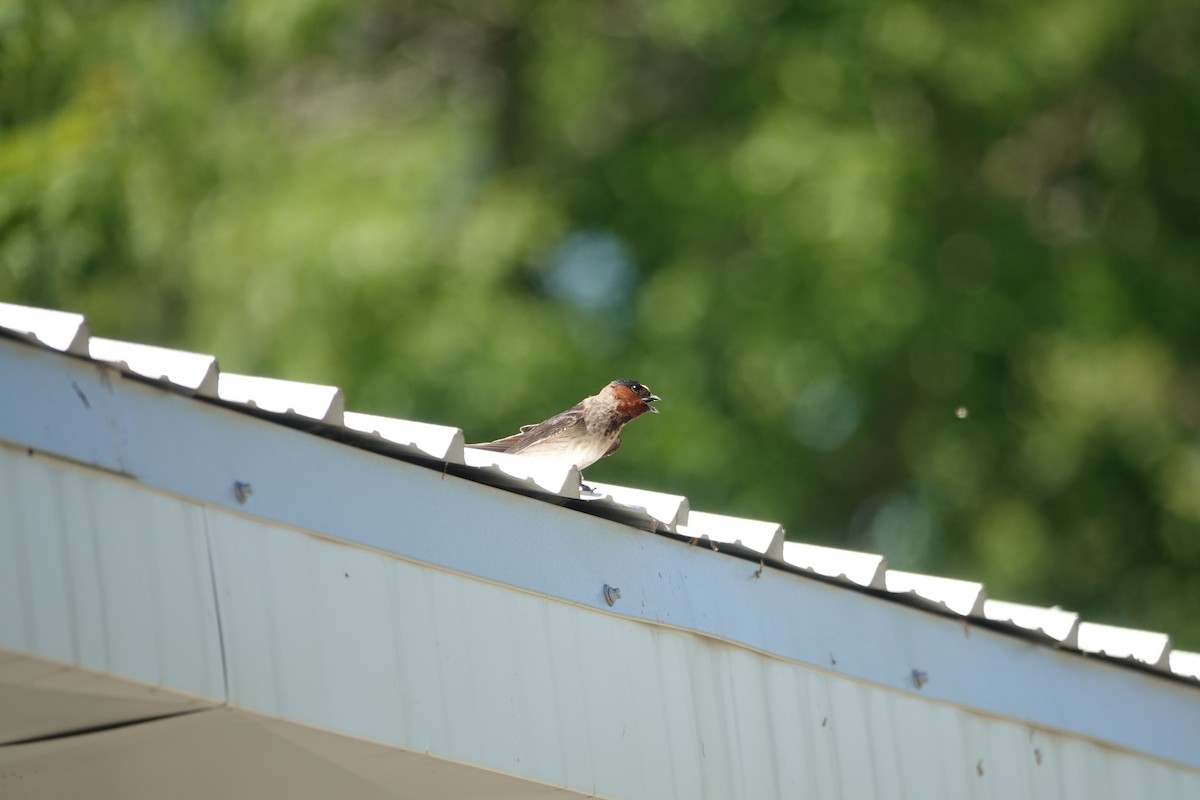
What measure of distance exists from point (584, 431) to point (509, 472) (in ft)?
9.96

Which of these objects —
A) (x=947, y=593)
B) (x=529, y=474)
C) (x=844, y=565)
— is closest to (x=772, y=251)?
(x=947, y=593)

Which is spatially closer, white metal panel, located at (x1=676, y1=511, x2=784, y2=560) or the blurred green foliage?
white metal panel, located at (x1=676, y1=511, x2=784, y2=560)

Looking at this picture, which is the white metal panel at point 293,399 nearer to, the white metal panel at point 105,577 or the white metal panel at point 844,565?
the white metal panel at point 105,577

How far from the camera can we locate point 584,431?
6.73m

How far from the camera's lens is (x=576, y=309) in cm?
1597

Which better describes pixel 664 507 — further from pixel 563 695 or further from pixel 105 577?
pixel 105 577

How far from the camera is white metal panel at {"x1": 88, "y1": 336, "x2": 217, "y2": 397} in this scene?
9.84ft

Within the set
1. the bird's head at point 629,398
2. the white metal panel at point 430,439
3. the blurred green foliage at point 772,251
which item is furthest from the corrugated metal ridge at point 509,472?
the blurred green foliage at point 772,251

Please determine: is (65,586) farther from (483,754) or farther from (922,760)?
(922,760)

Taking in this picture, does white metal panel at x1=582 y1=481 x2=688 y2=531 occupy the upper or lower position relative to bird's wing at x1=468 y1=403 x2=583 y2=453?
lower

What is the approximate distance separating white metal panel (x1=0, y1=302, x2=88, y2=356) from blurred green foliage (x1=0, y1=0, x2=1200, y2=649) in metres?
10.5

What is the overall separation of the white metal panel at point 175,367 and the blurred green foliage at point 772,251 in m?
10.4

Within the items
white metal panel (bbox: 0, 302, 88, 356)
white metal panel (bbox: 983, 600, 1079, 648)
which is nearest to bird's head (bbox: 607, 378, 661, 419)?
white metal panel (bbox: 983, 600, 1079, 648)

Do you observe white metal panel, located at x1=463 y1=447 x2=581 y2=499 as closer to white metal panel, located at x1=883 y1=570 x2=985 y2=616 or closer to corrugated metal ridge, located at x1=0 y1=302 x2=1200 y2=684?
corrugated metal ridge, located at x1=0 y1=302 x2=1200 y2=684
